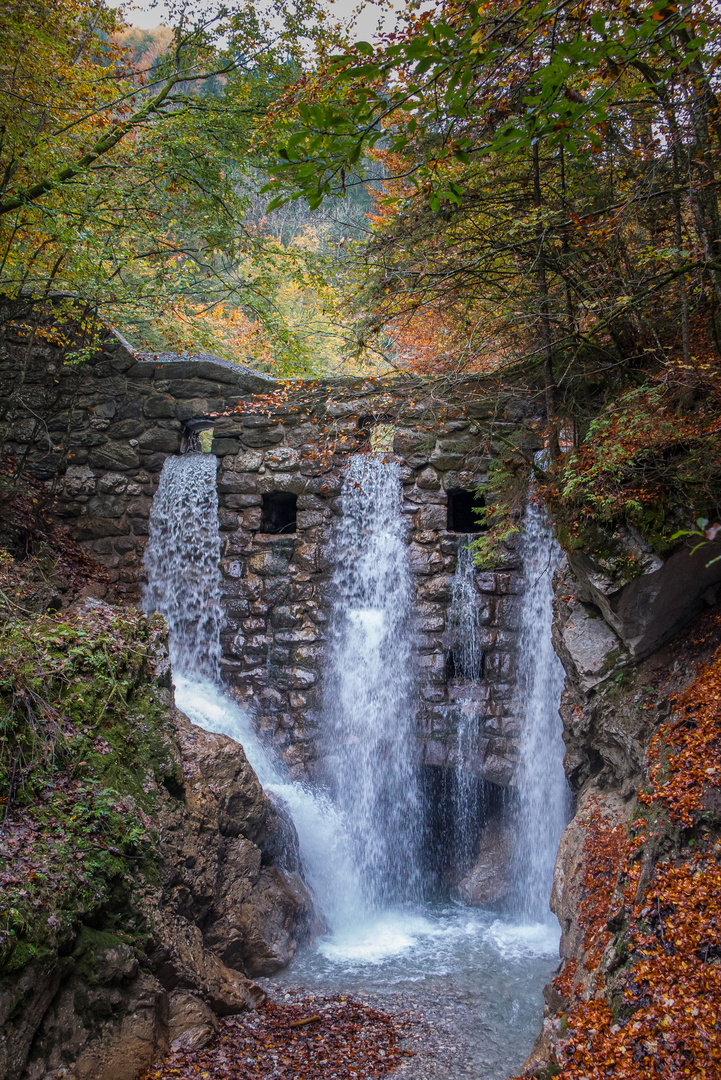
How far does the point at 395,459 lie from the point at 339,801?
137 inches

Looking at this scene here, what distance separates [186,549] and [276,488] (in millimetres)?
1222

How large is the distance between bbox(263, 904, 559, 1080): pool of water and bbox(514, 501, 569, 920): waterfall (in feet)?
1.43

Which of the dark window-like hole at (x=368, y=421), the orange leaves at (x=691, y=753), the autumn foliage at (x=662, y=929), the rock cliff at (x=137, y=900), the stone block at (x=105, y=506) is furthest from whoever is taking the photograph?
the stone block at (x=105, y=506)

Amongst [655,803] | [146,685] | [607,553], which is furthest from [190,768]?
[607,553]

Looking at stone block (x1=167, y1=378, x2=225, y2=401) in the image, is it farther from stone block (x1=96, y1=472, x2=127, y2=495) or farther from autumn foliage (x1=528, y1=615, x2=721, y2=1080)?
autumn foliage (x1=528, y1=615, x2=721, y2=1080)

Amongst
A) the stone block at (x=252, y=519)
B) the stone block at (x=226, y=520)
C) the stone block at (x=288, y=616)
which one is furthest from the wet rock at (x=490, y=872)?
the stone block at (x=226, y=520)

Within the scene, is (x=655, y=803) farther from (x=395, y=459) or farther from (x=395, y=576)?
(x=395, y=459)

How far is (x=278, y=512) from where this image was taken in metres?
6.95

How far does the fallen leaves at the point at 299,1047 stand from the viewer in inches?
106

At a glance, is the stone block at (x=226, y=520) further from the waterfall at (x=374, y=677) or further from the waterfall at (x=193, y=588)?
the waterfall at (x=374, y=677)

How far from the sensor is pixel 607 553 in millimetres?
3699

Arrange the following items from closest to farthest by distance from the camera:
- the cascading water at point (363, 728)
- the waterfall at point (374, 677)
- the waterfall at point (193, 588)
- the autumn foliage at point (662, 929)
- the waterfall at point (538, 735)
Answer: the autumn foliage at point (662, 929) → the cascading water at point (363, 728) → the waterfall at point (538, 735) → the waterfall at point (374, 677) → the waterfall at point (193, 588)

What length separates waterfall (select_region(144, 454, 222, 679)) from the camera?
21.4 ft

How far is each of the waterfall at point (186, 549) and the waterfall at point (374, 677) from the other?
1.41 meters
